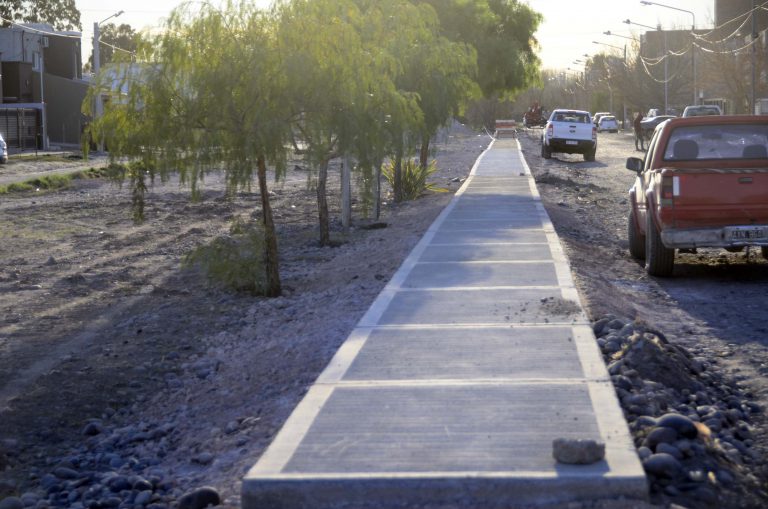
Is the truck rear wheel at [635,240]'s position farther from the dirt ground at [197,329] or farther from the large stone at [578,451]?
the large stone at [578,451]

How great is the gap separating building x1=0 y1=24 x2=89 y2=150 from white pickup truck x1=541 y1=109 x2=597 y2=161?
2512 centimetres

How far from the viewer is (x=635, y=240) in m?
13.9

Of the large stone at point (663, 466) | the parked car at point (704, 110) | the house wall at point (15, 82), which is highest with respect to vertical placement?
the house wall at point (15, 82)

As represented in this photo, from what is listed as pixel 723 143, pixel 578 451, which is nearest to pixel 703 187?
pixel 723 143

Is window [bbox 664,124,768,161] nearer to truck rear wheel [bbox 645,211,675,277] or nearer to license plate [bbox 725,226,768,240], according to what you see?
truck rear wheel [bbox 645,211,675,277]

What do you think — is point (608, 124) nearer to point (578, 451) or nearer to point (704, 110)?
point (704, 110)

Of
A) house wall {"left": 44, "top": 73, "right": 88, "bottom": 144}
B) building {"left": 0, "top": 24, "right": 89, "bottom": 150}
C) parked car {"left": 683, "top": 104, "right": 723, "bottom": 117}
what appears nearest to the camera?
parked car {"left": 683, "top": 104, "right": 723, "bottom": 117}

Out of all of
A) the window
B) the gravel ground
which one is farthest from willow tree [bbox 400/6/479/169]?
the window

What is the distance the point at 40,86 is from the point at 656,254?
176 ft

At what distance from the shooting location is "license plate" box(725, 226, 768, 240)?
11406 mm

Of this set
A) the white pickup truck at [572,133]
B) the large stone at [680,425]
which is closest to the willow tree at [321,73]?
the large stone at [680,425]

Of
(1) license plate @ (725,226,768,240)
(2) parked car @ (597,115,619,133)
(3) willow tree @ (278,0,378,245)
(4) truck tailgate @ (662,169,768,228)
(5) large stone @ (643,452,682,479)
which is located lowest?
(5) large stone @ (643,452,682,479)

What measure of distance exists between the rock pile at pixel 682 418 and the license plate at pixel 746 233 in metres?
2.86

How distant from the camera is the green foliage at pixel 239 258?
1192cm
